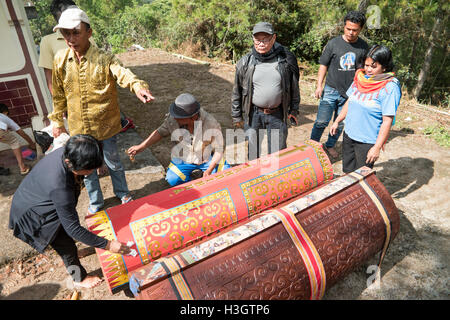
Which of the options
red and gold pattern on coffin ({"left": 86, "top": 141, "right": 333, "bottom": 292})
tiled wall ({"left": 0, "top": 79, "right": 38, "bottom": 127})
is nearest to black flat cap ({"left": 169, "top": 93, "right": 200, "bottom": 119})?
red and gold pattern on coffin ({"left": 86, "top": 141, "right": 333, "bottom": 292})

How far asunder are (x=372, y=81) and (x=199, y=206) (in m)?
2.05

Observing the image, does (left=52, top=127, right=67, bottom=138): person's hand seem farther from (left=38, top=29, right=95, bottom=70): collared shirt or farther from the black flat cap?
the black flat cap

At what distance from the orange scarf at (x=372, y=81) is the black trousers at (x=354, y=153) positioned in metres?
Result: 0.58

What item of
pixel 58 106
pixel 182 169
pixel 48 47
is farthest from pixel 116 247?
pixel 48 47

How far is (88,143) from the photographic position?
2064 mm

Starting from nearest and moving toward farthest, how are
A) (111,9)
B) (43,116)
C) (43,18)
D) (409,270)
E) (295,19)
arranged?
(409,270) → (43,116) → (295,19) → (43,18) → (111,9)

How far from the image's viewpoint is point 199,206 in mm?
2643

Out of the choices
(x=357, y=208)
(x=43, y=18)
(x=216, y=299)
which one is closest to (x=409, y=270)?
(x=357, y=208)

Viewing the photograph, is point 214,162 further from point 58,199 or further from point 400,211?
point 400,211

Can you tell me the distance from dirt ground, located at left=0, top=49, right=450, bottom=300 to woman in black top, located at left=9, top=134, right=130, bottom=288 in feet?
2.23

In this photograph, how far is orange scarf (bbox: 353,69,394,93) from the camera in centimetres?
281

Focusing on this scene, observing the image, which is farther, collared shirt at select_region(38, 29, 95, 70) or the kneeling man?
collared shirt at select_region(38, 29, 95, 70)

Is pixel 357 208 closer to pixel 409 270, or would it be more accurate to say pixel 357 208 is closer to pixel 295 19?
pixel 409 270
